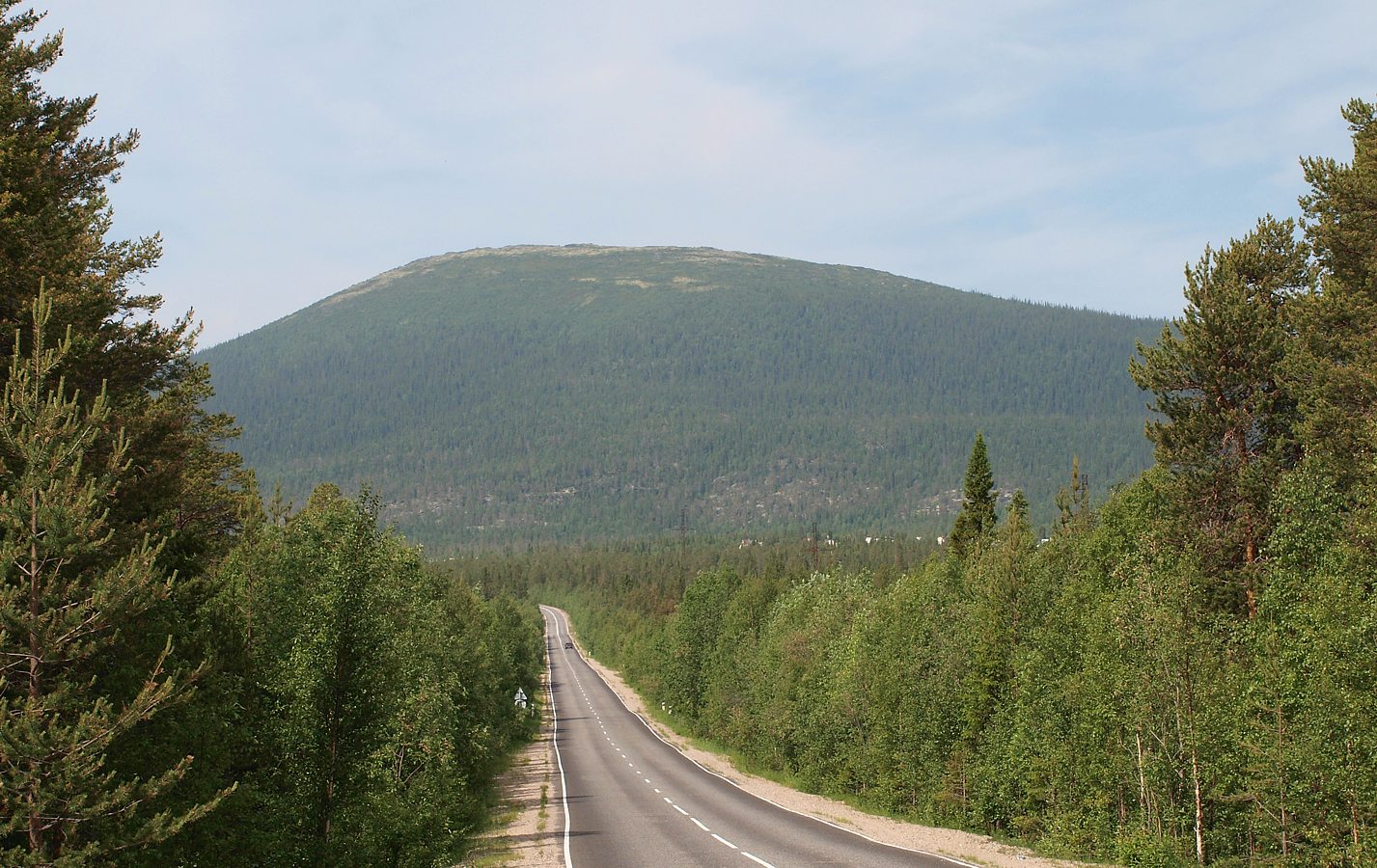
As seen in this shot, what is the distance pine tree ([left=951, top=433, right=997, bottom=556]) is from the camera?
59.4 metres

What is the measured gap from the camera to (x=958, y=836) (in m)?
33.3

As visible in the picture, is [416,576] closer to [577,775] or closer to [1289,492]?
[1289,492]

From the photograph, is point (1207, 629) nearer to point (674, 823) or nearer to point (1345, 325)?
point (1345, 325)

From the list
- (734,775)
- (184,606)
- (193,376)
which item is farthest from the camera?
(734,775)

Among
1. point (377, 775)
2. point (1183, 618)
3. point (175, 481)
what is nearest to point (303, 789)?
point (377, 775)

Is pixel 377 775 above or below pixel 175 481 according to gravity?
below

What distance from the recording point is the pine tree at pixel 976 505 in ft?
195

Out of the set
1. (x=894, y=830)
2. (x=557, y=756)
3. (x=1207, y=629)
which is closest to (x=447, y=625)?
(x=894, y=830)

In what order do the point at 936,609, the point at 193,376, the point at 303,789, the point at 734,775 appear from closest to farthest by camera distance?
the point at 303,789, the point at 193,376, the point at 936,609, the point at 734,775

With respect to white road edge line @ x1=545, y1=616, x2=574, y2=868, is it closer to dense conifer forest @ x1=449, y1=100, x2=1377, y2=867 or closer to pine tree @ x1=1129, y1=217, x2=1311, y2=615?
dense conifer forest @ x1=449, y1=100, x2=1377, y2=867

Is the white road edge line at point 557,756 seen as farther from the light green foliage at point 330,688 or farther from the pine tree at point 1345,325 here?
the pine tree at point 1345,325

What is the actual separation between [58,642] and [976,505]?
180ft

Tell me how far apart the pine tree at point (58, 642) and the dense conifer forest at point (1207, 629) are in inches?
841

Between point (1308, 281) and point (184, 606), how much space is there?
91.2ft
